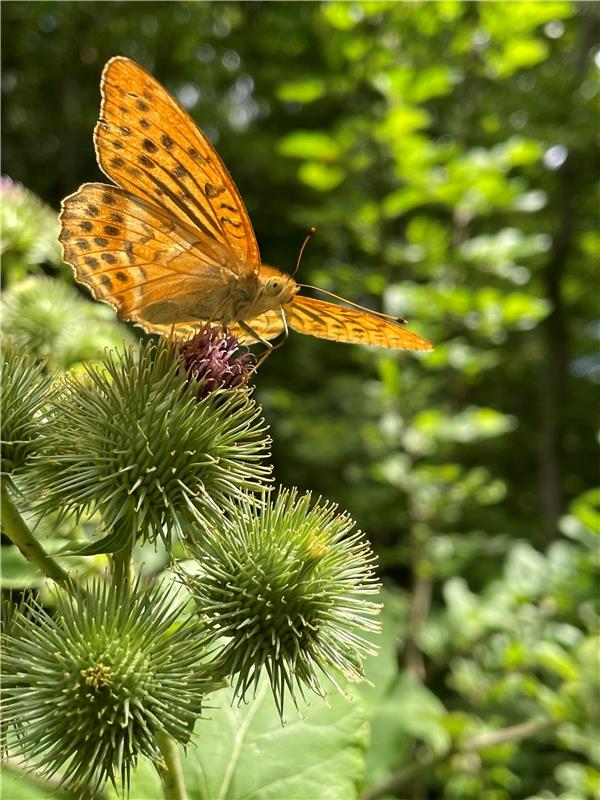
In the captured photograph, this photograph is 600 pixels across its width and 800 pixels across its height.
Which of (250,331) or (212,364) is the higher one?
(250,331)

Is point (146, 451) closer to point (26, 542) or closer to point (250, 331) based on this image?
point (26, 542)

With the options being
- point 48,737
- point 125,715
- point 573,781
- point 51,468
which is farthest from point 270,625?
point 573,781

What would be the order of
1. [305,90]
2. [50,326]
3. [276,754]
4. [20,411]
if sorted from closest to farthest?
1. [20,411]
2. [276,754]
3. [50,326]
4. [305,90]

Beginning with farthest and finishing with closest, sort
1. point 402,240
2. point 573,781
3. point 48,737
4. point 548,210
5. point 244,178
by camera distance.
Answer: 1. point 244,178
2. point 548,210
3. point 402,240
4. point 573,781
5. point 48,737

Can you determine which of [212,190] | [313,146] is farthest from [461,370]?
[212,190]

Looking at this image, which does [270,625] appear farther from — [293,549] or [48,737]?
[48,737]

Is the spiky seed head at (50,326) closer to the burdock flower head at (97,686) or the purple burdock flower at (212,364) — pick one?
the purple burdock flower at (212,364)

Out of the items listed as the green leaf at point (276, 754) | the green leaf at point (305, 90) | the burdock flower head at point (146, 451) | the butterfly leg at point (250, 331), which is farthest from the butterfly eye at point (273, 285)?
the green leaf at point (305, 90)
